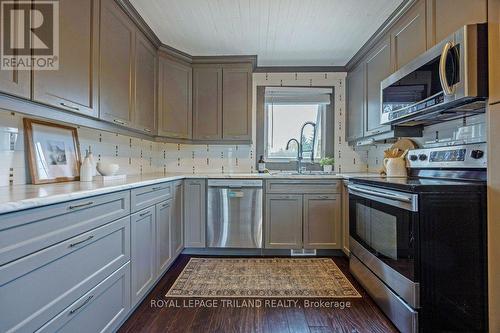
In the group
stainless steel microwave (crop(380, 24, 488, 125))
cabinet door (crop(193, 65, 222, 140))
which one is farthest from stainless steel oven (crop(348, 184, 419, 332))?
cabinet door (crop(193, 65, 222, 140))

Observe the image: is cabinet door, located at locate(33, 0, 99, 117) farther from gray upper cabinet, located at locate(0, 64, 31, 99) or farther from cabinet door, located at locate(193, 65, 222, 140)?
cabinet door, located at locate(193, 65, 222, 140)

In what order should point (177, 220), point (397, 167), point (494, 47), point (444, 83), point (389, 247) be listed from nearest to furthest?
point (494, 47)
point (444, 83)
point (389, 247)
point (397, 167)
point (177, 220)

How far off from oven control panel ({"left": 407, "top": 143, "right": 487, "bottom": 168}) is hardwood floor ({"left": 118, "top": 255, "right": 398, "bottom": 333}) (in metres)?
1.13

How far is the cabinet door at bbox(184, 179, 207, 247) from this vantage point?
2932mm

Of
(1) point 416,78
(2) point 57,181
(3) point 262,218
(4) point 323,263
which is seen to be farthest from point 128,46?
(4) point 323,263

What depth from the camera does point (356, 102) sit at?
313 centimetres

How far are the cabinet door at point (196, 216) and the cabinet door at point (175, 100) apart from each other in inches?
27.7

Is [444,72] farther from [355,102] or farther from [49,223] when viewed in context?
[49,223]

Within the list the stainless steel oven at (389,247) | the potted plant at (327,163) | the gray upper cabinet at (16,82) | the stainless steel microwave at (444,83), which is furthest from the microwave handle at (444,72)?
the gray upper cabinet at (16,82)

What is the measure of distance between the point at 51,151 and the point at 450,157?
268 cm

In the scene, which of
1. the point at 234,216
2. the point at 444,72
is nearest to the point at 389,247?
the point at 444,72

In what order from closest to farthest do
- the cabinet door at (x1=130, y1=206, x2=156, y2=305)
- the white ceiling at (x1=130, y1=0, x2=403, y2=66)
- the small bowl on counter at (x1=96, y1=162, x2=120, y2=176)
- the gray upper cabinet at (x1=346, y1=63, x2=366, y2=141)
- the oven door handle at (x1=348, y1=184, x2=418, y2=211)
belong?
the oven door handle at (x1=348, y1=184, x2=418, y2=211) → the cabinet door at (x1=130, y1=206, x2=156, y2=305) → the small bowl on counter at (x1=96, y1=162, x2=120, y2=176) → the white ceiling at (x1=130, y1=0, x2=403, y2=66) → the gray upper cabinet at (x1=346, y1=63, x2=366, y2=141)

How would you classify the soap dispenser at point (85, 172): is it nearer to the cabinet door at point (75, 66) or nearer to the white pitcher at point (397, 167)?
the cabinet door at point (75, 66)

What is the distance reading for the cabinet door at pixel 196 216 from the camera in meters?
2.93
